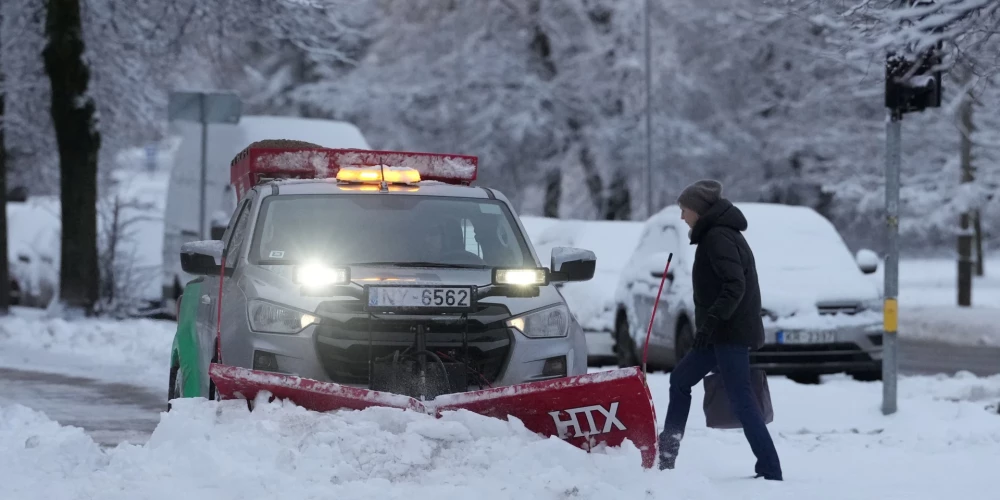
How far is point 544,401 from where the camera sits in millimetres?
6613

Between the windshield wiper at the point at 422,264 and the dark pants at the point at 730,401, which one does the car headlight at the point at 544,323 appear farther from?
the dark pants at the point at 730,401

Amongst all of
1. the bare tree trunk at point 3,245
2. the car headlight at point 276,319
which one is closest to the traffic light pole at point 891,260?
the car headlight at point 276,319

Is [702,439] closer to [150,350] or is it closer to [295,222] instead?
[295,222]

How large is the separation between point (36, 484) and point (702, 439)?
4.52 meters

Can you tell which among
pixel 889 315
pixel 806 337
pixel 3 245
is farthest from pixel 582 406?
pixel 3 245

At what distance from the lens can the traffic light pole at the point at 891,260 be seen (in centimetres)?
1118

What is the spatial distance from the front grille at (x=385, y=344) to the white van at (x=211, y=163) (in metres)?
11.1

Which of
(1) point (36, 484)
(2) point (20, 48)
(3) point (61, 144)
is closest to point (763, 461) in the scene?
(1) point (36, 484)

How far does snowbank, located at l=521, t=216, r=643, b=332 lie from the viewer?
1689 cm

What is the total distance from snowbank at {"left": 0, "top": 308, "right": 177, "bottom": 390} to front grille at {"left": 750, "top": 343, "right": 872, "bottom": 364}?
5.28 metres

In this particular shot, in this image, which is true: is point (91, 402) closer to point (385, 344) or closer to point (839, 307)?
point (385, 344)

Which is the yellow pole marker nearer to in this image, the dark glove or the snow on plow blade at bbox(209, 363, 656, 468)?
the dark glove

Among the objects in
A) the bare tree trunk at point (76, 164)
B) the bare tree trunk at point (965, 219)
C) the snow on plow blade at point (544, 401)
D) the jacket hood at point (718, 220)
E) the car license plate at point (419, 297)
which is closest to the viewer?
the snow on plow blade at point (544, 401)

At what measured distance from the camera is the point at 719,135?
38469mm
